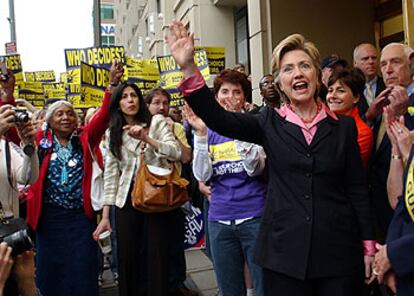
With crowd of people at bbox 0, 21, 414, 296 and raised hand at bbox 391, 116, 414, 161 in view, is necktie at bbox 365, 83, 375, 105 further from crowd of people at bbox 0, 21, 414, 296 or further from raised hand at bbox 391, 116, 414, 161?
raised hand at bbox 391, 116, 414, 161

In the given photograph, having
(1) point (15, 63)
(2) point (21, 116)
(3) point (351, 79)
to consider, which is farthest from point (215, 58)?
(2) point (21, 116)

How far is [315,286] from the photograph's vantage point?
2.35 metres

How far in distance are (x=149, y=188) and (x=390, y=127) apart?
1.94 meters

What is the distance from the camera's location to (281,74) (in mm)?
2529

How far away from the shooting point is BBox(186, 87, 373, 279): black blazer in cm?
228

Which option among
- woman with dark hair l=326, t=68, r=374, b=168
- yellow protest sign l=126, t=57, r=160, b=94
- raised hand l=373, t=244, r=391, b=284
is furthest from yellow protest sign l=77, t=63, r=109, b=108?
raised hand l=373, t=244, r=391, b=284

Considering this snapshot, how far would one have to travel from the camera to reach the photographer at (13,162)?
2686 millimetres

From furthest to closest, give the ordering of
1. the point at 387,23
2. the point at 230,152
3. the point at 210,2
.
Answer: the point at 210,2, the point at 387,23, the point at 230,152

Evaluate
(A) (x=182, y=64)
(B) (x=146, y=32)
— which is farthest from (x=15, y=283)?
(B) (x=146, y=32)

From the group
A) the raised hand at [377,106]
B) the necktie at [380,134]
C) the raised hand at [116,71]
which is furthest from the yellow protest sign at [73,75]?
the necktie at [380,134]

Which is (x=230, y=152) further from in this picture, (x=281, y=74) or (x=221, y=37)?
(x=221, y=37)

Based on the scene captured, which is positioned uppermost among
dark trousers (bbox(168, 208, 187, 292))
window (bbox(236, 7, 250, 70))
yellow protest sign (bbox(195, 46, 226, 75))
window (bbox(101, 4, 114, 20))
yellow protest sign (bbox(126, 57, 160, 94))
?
window (bbox(101, 4, 114, 20))

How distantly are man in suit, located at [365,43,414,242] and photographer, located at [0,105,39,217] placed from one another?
7.12 ft

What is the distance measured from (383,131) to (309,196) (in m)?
1.14
